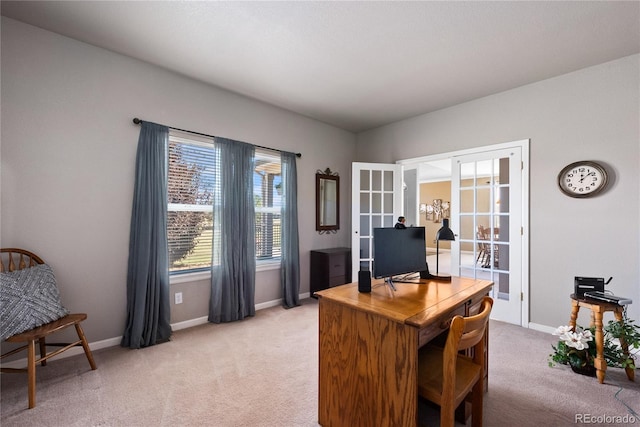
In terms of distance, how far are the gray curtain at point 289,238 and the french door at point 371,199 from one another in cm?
94

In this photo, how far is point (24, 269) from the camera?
210cm

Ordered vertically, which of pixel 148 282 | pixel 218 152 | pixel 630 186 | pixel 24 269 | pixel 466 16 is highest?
pixel 466 16

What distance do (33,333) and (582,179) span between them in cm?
477

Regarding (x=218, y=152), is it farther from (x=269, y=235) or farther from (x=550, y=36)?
(x=550, y=36)

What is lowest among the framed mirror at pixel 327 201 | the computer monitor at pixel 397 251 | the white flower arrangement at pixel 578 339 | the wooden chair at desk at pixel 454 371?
the white flower arrangement at pixel 578 339

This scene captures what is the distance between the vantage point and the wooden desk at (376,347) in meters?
1.28

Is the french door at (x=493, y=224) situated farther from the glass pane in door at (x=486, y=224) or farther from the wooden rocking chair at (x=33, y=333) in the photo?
the wooden rocking chair at (x=33, y=333)

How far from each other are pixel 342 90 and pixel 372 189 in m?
1.61

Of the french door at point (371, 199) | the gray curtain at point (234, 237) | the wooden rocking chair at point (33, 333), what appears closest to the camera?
the wooden rocking chair at point (33, 333)

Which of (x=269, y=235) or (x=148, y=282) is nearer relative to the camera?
(x=148, y=282)

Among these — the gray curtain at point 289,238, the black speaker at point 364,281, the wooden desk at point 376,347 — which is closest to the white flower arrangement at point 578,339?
the wooden desk at point 376,347

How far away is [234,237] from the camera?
332cm

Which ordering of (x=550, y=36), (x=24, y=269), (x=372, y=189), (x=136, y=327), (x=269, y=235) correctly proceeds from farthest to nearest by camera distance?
(x=372, y=189) < (x=269, y=235) < (x=136, y=327) < (x=550, y=36) < (x=24, y=269)

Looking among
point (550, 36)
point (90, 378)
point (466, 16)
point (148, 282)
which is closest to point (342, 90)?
point (466, 16)
